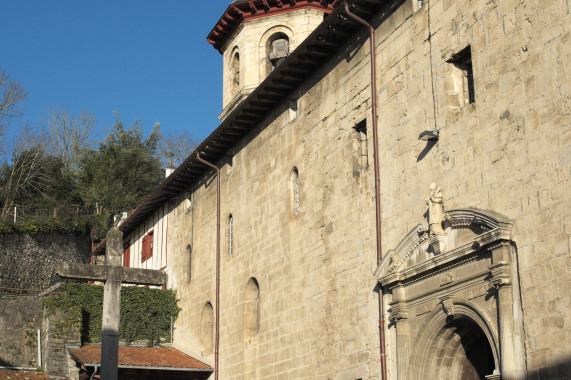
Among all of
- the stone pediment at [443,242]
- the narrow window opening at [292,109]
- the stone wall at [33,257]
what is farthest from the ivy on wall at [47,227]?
the stone pediment at [443,242]

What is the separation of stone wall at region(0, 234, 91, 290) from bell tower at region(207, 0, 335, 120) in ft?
44.3

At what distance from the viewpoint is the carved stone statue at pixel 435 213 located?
13.3m

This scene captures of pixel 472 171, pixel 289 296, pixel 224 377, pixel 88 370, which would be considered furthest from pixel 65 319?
pixel 472 171

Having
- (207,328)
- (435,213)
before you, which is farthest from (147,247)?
(435,213)

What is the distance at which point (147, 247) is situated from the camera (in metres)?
29.6

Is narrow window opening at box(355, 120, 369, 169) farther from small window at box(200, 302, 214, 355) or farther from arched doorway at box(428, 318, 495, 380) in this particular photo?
small window at box(200, 302, 214, 355)

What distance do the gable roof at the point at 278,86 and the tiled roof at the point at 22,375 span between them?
6.82 m

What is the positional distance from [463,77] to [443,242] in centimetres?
279

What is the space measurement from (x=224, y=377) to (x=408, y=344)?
8823 millimetres

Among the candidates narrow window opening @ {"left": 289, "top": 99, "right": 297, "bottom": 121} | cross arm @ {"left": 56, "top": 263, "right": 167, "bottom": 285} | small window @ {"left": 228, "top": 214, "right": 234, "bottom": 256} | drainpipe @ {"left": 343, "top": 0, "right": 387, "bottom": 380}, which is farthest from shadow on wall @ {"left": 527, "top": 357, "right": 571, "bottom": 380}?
small window @ {"left": 228, "top": 214, "right": 234, "bottom": 256}

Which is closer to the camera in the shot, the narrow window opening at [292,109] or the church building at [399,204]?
the church building at [399,204]

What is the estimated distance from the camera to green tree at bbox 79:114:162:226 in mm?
41094

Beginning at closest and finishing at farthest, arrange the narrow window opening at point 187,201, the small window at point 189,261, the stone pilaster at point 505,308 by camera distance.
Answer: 1. the stone pilaster at point 505,308
2. the small window at point 189,261
3. the narrow window opening at point 187,201

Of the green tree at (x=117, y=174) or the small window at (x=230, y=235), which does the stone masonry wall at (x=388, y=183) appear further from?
the green tree at (x=117, y=174)
